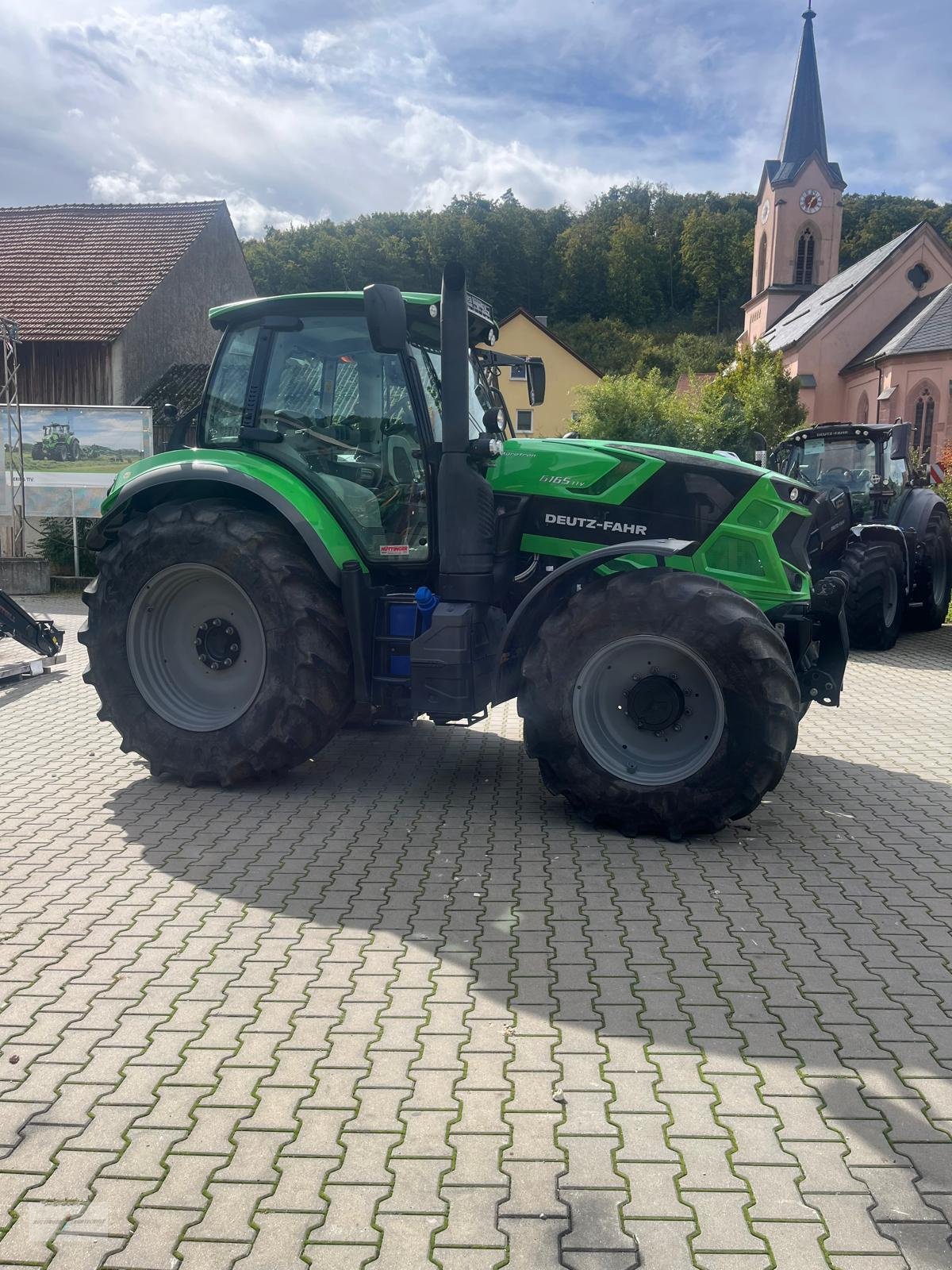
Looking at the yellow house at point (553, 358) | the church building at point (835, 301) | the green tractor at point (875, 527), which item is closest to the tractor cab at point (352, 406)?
the green tractor at point (875, 527)

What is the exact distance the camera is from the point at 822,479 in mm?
13234

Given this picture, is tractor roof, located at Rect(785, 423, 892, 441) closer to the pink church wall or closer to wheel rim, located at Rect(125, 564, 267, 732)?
wheel rim, located at Rect(125, 564, 267, 732)

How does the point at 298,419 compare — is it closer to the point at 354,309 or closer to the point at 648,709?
the point at 354,309

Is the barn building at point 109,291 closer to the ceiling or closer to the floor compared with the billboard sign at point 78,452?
closer to the ceiling

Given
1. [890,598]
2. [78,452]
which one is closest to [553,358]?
[78,452]

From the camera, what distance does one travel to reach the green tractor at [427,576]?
5.26 meters

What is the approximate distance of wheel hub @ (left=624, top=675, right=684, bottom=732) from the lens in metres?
5.31

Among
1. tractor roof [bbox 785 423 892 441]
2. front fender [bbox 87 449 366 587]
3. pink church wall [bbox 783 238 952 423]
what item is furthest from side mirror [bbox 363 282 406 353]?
pink church wall [bbox 783 238 952 423]

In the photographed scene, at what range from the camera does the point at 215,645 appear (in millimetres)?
6227

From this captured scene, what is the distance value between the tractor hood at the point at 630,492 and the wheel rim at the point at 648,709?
0.76 metres

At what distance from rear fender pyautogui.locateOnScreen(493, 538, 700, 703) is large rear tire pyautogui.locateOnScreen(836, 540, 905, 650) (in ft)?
19.5

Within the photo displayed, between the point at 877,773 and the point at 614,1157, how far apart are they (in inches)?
176

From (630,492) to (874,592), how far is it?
6.32 m

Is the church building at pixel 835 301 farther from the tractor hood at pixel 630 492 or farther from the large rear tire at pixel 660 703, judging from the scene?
the large rear tire at pixel 660 703
